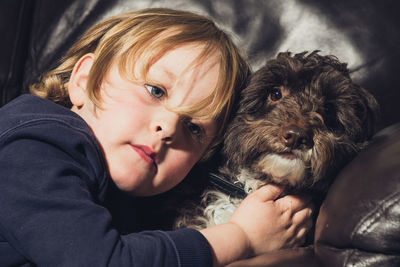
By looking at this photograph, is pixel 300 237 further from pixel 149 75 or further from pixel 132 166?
pixel 149 75

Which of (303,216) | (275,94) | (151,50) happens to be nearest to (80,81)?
(151,50)

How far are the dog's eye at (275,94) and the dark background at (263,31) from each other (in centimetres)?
39

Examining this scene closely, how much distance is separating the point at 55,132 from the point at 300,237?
98cm

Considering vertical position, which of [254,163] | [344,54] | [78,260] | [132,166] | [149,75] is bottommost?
[78,260]

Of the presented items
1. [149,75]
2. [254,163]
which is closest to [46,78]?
[149,75]

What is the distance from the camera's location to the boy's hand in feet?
4.77

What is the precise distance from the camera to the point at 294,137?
4.47 feet

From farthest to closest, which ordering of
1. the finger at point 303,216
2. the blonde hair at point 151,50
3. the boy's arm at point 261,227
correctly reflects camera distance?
the finger at point 303,216, the blonde hair at point 151,50, the boy's arm at point 261,227

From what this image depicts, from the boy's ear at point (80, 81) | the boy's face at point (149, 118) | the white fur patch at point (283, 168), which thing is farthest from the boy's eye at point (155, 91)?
the white fur patch at point (283, 168)

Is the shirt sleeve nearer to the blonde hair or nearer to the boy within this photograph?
the boy

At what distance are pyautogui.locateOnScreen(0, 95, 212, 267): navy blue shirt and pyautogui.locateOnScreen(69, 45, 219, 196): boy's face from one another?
132 mm

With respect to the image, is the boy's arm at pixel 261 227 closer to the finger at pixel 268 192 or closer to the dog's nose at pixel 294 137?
the finger at pixel 268 192

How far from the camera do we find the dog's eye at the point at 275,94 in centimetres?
165

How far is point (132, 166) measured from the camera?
4.52 ft
